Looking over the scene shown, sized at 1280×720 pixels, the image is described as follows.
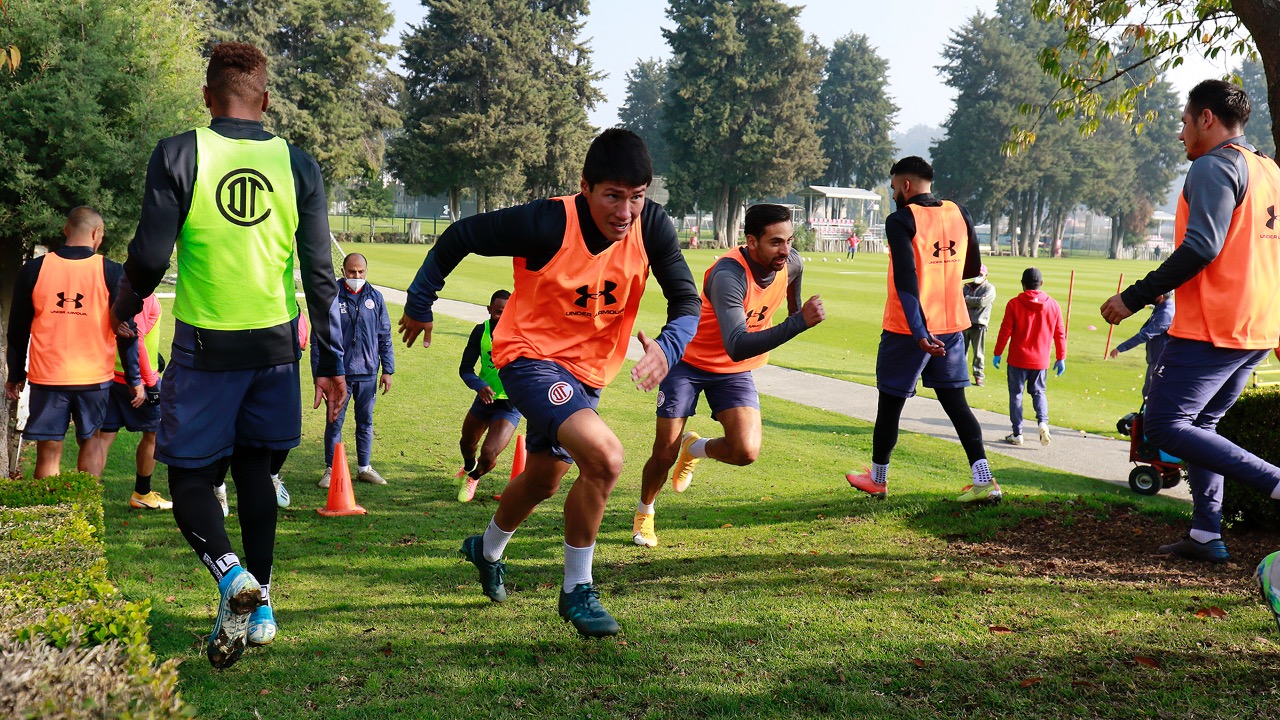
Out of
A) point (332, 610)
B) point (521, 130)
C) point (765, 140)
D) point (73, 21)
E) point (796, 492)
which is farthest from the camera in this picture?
point (765, 140)

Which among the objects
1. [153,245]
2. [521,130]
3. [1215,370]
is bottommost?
[1215,370]

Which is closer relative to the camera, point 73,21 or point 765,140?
point 73,21

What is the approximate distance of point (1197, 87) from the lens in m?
4.84

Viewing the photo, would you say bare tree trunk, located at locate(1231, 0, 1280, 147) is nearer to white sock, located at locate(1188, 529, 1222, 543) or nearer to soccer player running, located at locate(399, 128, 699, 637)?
white sock, located at locate(1188, 529, 1222, 543)

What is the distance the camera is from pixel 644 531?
6.04 m

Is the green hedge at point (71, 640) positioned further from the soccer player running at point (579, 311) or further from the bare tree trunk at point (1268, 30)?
the bare tree trunk at point (1268, 30)

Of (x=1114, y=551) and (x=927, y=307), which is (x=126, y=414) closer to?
(x=927, y=307)

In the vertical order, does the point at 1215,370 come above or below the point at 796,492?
above

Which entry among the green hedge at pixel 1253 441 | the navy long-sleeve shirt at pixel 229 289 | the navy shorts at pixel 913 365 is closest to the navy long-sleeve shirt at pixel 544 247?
the navy long-sleeve shirt at pixel 229 289

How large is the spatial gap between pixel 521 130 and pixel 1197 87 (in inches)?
2518

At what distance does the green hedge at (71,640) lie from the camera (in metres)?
1.94

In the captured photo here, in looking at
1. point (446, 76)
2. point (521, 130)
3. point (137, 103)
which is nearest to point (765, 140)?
point (521, 130)

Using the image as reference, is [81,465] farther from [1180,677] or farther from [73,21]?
[1180,677]

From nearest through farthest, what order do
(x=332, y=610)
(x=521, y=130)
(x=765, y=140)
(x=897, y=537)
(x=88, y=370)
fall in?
(x=332, y=610), (x=897, y=537), (x=88, y=370), (x=521, y=130), (x=765, y=140)
